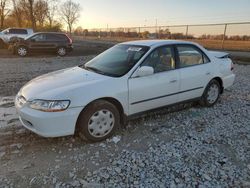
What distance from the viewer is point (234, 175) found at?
318 centimetres

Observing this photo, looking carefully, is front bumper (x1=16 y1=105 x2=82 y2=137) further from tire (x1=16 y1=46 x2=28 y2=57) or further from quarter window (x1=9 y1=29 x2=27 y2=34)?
quarter window (x1=9 y1=29 x2=27 y2=34)

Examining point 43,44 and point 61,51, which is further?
point 61,51

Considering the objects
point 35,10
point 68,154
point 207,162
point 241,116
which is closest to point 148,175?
point 207,162

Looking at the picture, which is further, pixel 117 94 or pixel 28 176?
pixel 117 94

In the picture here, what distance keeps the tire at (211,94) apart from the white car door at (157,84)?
3.24 feet

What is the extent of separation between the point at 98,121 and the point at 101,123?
69 mm

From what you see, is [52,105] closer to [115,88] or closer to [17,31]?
[115,88]

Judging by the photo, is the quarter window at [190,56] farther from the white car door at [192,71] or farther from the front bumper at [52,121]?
the front bumper at [52,121]

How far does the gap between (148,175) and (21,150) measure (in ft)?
6.36

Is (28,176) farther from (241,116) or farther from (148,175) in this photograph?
(241,116)

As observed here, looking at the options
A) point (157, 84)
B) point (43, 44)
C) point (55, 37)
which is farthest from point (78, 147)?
point (55, 37)

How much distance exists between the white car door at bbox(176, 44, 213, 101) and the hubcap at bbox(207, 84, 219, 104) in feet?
0.84

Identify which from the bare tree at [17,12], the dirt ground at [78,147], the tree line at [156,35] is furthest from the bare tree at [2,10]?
the dirt ground at [78,147]

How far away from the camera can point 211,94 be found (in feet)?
18.3
